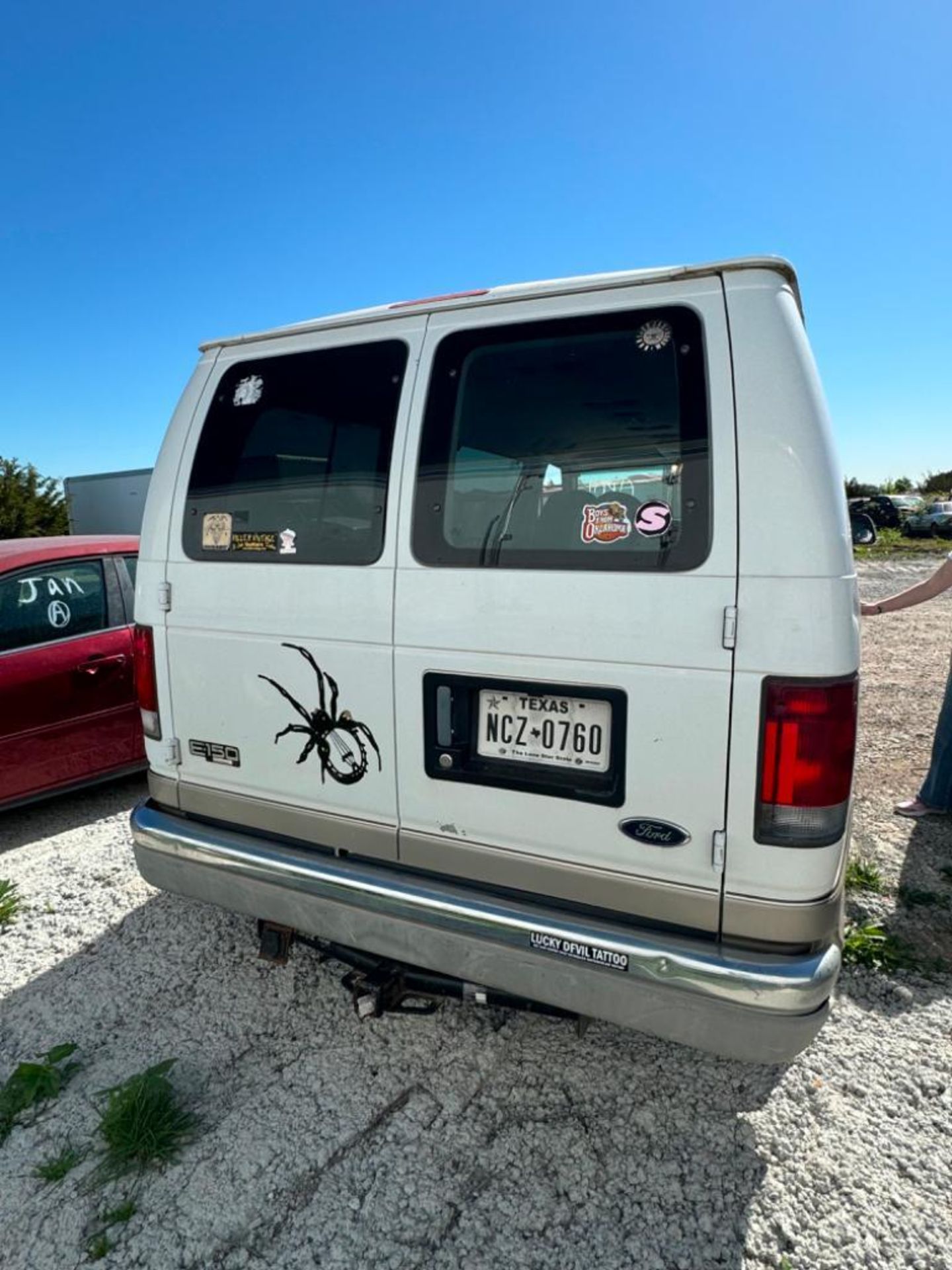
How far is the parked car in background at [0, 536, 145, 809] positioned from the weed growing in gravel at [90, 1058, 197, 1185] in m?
2.36

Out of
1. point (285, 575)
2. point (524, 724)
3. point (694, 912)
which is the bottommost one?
point (694, 912)

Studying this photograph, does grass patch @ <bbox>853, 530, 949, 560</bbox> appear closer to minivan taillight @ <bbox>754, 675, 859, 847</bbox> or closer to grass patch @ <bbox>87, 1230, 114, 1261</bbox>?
minivan taillight @ <bbox>754, 675, 859, 847</bbox>

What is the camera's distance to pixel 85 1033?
269cm

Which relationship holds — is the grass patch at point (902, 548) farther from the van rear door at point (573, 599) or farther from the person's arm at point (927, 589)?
the van rear door at point (573, 599)

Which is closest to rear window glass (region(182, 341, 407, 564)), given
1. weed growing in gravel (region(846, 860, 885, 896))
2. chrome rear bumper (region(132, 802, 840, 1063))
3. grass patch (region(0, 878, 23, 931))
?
chrome rear bumper (region(132, 802, 840, 1063))

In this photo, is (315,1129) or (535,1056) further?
(535,1056)

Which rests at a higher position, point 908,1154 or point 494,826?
point 494,826

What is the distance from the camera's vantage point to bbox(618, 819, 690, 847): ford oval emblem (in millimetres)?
1966

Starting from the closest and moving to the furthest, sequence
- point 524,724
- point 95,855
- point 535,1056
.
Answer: point 524,724 < point 535,1056 < point 95,855

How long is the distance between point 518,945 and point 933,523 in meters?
34.7

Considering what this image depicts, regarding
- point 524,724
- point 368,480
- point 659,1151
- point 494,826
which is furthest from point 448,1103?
point 368,480

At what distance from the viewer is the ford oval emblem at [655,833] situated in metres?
1.97

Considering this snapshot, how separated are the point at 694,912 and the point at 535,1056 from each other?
3.25 ft

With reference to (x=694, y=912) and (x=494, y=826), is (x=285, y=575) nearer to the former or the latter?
(x=494, y=826)
